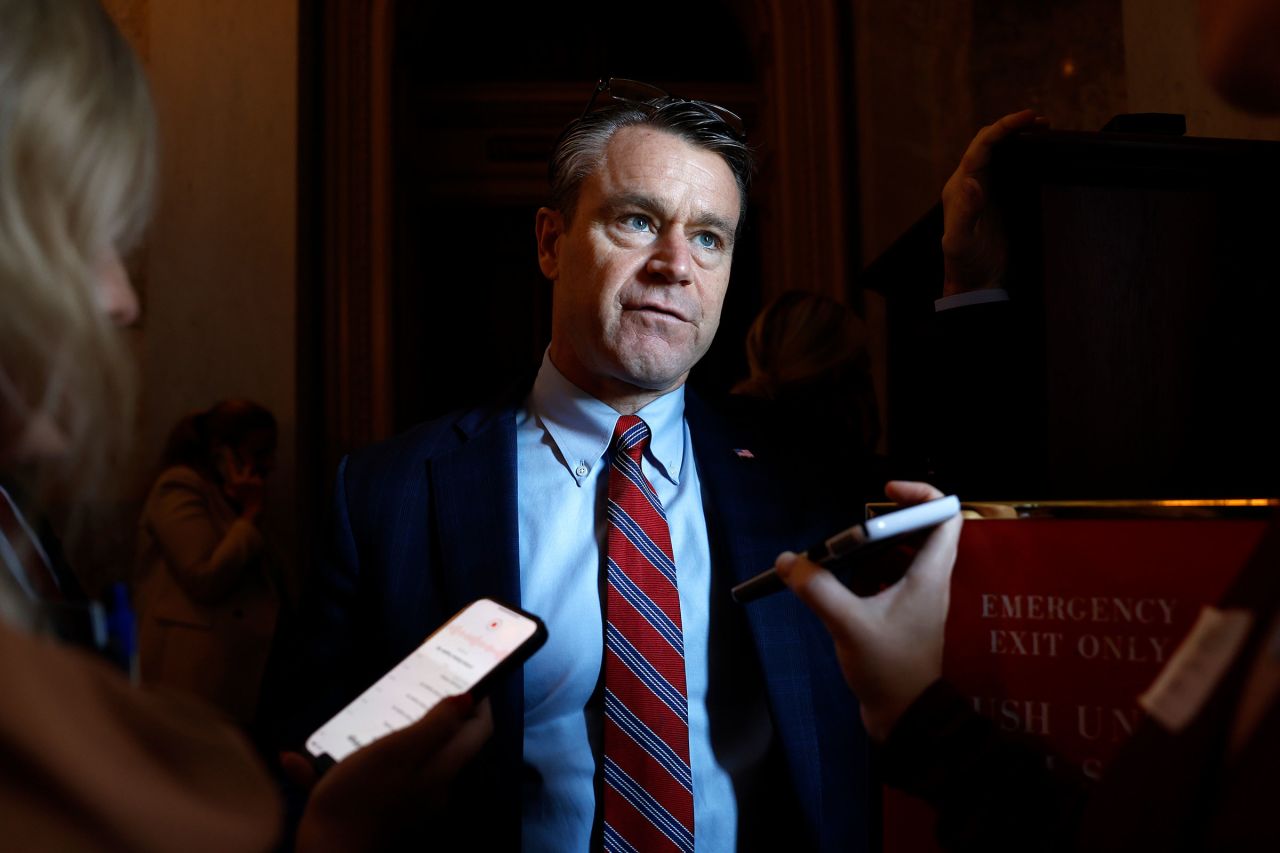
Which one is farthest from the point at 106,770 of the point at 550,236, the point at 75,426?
the point at 550,236

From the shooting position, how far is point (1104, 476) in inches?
43.9

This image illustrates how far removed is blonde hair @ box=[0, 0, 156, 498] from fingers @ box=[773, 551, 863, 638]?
2.03ft

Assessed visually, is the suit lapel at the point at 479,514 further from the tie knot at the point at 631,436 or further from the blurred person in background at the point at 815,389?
the blurred person in background at the point at 815,389

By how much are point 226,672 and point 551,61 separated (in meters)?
3.84

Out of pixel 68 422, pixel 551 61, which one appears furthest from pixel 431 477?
pixel 551 61

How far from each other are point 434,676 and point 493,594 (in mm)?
282

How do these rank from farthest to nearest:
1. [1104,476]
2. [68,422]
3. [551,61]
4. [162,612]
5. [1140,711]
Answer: [551,61] → [162,612] → [1104,476] → [1140,711] → [68,422]

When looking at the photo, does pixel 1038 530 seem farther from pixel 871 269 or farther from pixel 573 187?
pixel 573 187

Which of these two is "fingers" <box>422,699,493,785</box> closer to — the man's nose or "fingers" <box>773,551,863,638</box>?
"fingers" <box>773,551,863,638</box>

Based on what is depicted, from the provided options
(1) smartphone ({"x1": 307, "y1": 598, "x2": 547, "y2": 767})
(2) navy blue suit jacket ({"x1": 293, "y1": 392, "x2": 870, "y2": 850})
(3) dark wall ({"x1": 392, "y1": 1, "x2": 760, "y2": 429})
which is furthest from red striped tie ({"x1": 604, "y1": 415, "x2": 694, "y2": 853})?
(3) dark wall ({"x1": 392, "y1": 1, "x2": 760, "y2": 429})

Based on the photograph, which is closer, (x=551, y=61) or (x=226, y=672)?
(x=226, y=672)

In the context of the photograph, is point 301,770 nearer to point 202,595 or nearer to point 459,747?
point 459,747

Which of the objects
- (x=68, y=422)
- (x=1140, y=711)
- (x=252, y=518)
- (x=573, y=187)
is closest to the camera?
(x=68, y=422)

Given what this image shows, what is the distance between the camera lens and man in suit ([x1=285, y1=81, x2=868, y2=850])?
4.40 feet
